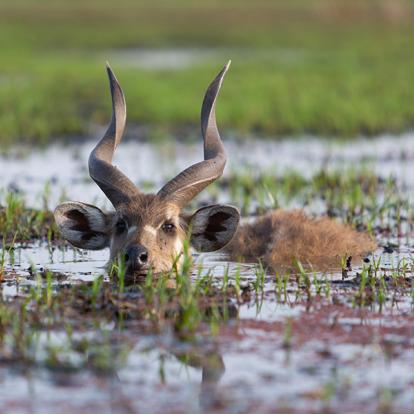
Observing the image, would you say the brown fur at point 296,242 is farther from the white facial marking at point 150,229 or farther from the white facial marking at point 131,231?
the white facial marking at point 131,231

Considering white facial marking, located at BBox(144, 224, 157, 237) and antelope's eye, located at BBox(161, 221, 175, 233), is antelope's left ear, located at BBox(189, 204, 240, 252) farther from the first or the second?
white facial marking, located at BBox(144, 224, 157, 237)

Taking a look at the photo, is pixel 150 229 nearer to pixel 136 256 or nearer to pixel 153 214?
pixel 153 214

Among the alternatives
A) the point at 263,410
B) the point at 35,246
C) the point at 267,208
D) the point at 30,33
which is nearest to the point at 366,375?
the point at 263,410

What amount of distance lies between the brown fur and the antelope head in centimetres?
62

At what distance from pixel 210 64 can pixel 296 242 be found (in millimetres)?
21929

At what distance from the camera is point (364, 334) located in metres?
7.30

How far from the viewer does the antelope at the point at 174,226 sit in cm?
911

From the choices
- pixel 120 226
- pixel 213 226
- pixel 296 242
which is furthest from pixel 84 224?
pixel 296 242

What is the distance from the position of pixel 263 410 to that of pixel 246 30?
4034 centimetres

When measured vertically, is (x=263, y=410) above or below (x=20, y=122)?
below

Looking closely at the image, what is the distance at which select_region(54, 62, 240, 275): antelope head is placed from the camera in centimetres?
913

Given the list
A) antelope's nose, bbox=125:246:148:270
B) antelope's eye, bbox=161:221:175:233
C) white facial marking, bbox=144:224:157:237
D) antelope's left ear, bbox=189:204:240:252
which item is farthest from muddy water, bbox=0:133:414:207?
antelope's nose, bbox=125:246:148:270

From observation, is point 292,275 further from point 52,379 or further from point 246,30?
point 246,30

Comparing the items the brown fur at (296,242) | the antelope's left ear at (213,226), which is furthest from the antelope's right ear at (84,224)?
the brown fur at (296,242)
